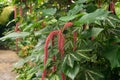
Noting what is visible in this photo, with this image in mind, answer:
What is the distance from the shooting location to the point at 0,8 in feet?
27.7

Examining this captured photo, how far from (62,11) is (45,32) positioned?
54 cm

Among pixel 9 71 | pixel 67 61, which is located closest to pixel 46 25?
pixel 67 61

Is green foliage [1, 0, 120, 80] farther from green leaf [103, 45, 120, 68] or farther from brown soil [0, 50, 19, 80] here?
brown soil [0, 50, 19, 80]

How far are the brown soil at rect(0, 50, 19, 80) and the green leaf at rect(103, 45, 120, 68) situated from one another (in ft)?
11.8

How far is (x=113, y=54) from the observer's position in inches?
59.8

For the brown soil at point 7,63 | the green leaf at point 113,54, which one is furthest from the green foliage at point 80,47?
the brown soil at point 7,63

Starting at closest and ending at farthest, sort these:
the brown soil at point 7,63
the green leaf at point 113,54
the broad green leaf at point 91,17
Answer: the broad green leaf at point 91,17 → the green leaf at point 113,54 → the brown soil at point 7,63

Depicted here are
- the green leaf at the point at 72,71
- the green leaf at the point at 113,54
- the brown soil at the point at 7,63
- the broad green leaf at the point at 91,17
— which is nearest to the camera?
the broad green leaf at the point at 91,17

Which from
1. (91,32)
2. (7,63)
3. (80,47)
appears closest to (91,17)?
(91,32)

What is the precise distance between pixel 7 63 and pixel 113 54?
4.70 metres

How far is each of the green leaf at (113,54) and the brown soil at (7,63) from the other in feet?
11.8

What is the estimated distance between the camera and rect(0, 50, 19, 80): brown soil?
513cm

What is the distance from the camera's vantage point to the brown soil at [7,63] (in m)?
5.13

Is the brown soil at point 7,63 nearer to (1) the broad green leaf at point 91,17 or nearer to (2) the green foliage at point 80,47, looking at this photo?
(2) the green foliage at point 80,47
